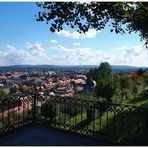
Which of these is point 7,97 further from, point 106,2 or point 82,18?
point 106,2

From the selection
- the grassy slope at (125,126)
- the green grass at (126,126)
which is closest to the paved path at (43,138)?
the grassy slope at (125,126)

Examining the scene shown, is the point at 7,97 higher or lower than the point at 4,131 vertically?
higher

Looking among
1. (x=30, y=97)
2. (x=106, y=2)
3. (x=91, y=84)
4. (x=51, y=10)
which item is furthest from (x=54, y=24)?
(x=91, y=84)

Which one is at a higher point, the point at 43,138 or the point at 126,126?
the point at 43,138

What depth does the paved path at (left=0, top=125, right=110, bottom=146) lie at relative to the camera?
8156 millimetres

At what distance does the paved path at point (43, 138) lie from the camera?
8.16m

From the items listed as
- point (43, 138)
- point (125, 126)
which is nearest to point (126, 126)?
point (125, 126)

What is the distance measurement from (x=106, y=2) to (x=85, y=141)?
4274 millimetres

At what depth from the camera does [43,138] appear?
8.65 metres

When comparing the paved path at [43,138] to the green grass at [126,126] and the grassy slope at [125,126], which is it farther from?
the green grass at [126,126]

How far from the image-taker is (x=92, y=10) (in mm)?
9984

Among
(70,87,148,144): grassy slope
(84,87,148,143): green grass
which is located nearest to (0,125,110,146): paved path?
(70,87,148,144): grassy slope

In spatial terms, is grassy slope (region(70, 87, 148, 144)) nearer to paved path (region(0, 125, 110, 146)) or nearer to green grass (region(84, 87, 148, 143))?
green grass (region(84, 87, 148, 143))

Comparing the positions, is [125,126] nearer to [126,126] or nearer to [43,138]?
[126,126]
